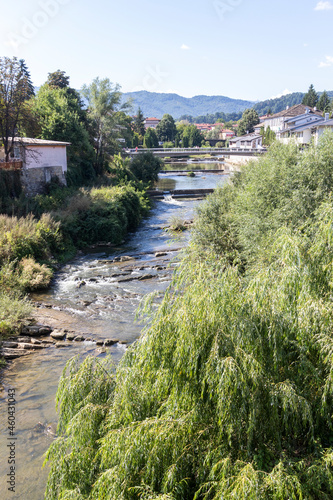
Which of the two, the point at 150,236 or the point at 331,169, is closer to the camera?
the point at 331,169

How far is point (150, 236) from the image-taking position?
27.5m

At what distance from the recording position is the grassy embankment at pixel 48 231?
1577 cm

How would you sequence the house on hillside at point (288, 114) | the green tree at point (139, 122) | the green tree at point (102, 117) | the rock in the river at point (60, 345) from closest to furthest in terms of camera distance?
the rock in the river at point (60, 345), the green tree at point (102, 117), the house on hillside at point (288, 114), the green tree at point (139, 122)

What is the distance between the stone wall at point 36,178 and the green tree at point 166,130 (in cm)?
9484

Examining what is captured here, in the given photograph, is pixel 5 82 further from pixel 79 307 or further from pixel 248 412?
pixel 248 412

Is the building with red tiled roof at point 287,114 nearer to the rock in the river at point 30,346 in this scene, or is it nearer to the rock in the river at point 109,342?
the rock in the river at point 109,342

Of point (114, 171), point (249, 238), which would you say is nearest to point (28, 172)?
point (114, 171)

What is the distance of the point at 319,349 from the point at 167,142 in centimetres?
11551

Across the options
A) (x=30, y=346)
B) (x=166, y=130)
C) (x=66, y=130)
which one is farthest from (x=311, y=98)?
(x=30, y=346)

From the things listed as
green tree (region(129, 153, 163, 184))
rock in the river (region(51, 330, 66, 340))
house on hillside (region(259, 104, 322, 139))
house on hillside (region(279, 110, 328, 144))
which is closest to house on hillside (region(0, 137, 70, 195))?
green tree (region(129, 153, 163, 184))

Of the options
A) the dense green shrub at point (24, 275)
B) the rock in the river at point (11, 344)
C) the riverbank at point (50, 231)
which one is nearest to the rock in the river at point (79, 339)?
the rock in the river at point (11, 344)

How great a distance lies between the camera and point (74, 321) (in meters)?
14.3

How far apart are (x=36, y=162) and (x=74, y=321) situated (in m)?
17.8

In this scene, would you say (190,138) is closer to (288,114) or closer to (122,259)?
(288,114)
